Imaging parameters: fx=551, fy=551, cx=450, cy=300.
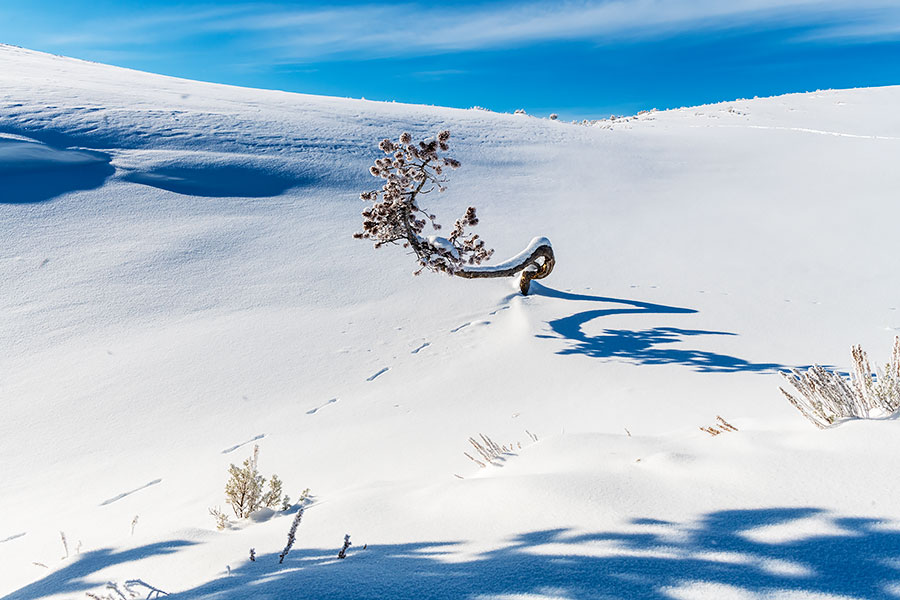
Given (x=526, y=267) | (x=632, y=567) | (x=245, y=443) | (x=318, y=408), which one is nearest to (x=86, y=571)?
(x=245, y=443)

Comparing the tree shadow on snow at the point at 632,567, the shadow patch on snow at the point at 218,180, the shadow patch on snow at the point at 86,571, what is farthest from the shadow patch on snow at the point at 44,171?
the tree shadow on snow at the point at 632,567

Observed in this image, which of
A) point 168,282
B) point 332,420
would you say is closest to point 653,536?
point 332,420

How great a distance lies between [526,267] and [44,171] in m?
7.62

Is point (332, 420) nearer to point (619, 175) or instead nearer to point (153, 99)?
point (619, 175)

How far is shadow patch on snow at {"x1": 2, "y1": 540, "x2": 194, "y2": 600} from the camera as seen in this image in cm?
204

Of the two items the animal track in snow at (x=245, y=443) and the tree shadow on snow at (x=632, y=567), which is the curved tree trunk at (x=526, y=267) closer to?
the animal track in snow at (x=245, y=443)

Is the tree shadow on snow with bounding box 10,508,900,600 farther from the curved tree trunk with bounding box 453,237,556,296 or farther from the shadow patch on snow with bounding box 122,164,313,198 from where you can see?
the shadow patch on snow with bounding box 122,164,313,198

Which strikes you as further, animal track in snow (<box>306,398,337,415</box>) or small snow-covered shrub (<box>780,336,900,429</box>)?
animal track in snow (<box>306,398,337,415</box>)

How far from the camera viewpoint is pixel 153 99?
12.8m

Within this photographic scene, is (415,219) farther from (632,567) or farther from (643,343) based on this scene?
(632,567)

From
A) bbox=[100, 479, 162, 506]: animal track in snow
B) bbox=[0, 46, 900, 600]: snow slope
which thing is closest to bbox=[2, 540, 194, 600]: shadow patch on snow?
bbox=[0, 46, 900, 600]: snow slope

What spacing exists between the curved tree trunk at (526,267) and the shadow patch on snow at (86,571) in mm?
4525

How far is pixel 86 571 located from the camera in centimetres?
217

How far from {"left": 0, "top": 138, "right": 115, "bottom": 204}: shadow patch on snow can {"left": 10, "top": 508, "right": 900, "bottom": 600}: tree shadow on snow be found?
8522mm
